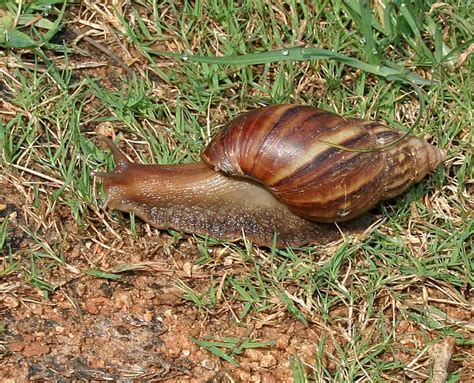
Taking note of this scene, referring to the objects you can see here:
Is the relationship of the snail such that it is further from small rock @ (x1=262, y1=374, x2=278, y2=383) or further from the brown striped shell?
small rock @ (x1=262, y1=374, x2=278, y2=383)

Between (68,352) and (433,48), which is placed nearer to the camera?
(68,352)

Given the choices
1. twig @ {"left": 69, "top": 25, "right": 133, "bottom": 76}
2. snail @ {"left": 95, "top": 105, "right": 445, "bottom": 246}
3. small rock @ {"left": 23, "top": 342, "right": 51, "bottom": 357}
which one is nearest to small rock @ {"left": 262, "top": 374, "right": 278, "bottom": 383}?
snail @ {"left": 95, "top": 105, "right": 445, "bottom": 246}

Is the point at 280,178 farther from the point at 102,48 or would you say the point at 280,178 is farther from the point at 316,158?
the point at 102,48

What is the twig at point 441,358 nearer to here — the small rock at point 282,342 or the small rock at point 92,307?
the small rock at point 282,342

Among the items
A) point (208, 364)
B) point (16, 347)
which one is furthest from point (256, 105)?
point (16, 347)

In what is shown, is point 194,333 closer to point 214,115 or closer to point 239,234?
point 239,234

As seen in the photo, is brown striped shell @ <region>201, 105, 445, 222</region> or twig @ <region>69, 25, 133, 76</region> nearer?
brown striped shell @ <region>201, 105, 445, 222</region>

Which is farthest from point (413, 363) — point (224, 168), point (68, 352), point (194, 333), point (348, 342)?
point (68, 352)
